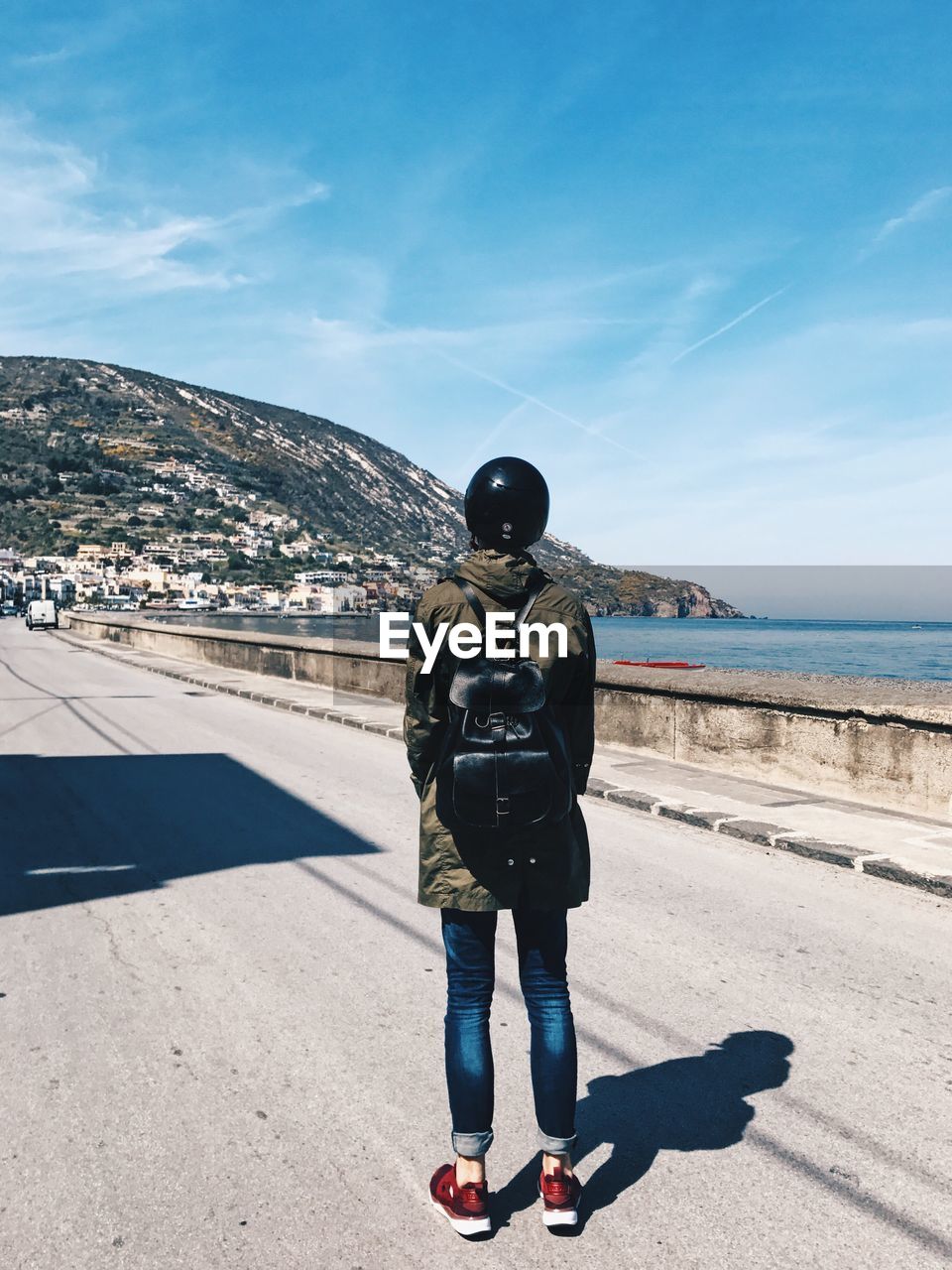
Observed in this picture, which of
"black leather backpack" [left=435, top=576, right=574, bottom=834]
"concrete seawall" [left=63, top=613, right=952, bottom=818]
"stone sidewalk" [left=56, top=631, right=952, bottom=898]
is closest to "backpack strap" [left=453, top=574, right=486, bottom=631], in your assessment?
"black leather backpack" [left=435, top=576, right=574, bottom=834]

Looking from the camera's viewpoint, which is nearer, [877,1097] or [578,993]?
[877,1097]

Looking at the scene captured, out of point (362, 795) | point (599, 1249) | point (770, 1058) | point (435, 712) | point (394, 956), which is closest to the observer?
point (599, 1249)

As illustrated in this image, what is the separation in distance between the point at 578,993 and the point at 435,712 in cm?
208

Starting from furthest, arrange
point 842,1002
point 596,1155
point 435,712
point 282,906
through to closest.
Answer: point 282,906
point 842,1002
point 596,1155
point 435,712


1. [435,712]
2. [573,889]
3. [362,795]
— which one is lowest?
[362,795]

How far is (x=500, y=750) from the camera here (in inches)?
101

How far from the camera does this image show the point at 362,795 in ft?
29.6

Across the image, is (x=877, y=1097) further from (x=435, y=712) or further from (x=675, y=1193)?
(x=435, y=712)

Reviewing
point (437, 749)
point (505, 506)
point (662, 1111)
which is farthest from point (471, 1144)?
point (505, 506)

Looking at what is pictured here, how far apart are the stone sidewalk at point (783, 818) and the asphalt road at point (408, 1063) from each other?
19 centimetres

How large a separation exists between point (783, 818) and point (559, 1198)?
5.34 metres

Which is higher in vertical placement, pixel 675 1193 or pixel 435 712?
pixel 435 712

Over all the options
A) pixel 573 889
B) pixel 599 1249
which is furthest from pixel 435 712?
pixel 599 1249

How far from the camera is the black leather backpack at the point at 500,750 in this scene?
8.41 ft
